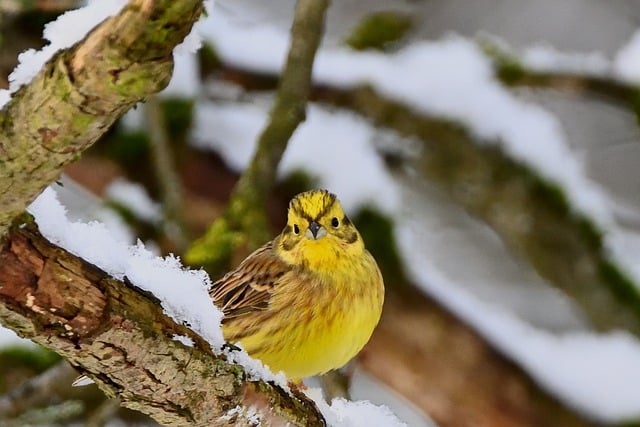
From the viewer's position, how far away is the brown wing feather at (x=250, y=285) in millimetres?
3824

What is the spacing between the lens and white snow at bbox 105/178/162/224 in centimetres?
516

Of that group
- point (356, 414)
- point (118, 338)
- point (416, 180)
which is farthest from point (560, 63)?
point (118, 338)

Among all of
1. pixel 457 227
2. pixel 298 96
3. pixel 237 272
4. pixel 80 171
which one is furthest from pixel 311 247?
pixel 457 227

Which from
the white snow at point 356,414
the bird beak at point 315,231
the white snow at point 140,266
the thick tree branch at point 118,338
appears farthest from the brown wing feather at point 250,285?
the white snow at point 140,266

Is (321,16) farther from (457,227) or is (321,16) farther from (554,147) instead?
(457,227)

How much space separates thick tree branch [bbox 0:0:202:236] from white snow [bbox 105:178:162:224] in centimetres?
353

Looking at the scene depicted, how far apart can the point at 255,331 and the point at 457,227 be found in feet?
13.0

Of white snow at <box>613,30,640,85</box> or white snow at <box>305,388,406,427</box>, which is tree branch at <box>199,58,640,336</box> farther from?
white snow at <box>305,388,406,427</box>

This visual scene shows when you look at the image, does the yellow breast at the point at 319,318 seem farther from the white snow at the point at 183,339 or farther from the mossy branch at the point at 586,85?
the mossy branch at the point at 586,85

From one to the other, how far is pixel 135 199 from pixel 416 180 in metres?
1.72

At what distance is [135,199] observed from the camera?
205 inches

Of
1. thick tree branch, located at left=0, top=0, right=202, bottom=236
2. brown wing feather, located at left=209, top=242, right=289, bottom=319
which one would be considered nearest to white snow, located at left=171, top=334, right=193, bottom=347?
thick tree branch, located at left=0, top=0, right=202, bottom=236

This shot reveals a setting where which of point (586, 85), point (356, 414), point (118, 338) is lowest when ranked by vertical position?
point (356, 414)

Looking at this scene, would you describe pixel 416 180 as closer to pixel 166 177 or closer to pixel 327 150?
pixel 327 150
